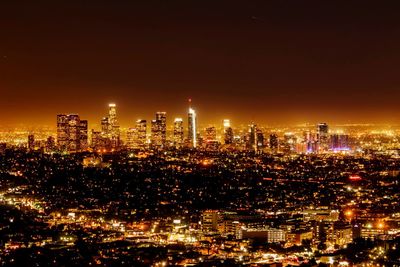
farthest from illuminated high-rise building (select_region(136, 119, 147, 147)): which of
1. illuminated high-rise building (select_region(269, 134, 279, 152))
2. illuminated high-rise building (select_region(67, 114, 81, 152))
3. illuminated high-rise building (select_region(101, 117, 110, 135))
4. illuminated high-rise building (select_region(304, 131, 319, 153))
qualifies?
illuminated high-rise building (select_region(304, 131, 319, 153))

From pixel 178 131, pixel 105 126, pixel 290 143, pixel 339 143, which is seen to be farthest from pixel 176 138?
pixel 339 143

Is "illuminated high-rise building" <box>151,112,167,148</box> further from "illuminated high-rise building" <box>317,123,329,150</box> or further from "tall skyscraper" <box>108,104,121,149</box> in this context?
"illuminated high-rise building" <box>317,123,329,150</box>

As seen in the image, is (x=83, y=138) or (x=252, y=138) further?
(x=252, y=138)

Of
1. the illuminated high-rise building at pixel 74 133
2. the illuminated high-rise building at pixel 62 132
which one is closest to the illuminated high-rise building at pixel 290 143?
the illuminated high-rise building at pixel 74 133

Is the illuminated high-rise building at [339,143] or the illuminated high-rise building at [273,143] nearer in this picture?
the illuminated high-rise building at [273,143]

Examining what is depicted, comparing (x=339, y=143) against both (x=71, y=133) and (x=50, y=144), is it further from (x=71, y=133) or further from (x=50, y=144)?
(x=50, y=144)

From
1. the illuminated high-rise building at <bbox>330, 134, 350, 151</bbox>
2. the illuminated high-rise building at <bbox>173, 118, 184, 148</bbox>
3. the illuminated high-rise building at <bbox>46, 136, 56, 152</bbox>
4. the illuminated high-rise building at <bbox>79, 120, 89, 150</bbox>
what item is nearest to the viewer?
the illuminated high-rise building at <bbox>46, 136, 56, 152</bbox>

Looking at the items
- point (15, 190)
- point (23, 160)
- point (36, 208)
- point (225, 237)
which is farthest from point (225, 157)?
point (225, 237)

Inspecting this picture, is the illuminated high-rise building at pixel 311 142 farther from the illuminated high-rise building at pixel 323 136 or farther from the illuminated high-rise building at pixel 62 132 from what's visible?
the illuminated high-rise building at pixel 62 132
